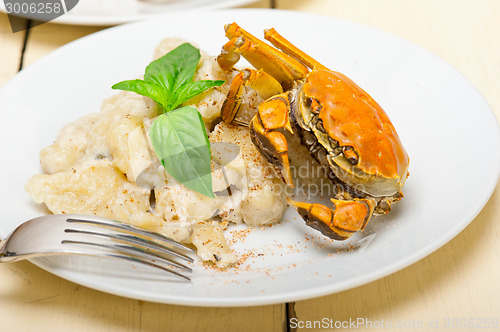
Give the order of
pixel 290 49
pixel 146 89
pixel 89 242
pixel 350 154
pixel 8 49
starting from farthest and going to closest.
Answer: pixel 8 49
pixel 290 49
pixel 146 89
pixel 350 154
pixel 89 242

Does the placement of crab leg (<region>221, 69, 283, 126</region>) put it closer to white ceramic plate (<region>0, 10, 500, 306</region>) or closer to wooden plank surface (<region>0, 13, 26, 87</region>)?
white ceramic plate (<region>0, 10, 500, 306</region>)

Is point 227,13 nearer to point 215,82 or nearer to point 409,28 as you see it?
point 215,82

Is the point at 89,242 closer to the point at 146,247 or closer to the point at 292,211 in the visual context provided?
the point at 146,247

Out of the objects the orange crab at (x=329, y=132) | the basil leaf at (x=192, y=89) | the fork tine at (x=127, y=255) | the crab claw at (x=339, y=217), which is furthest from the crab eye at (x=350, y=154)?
the fork tine at (x=127, y=255)

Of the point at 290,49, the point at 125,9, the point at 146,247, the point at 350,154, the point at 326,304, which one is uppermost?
the point at 290,49

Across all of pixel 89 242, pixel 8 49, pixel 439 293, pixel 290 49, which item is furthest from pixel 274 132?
pixel 8 49

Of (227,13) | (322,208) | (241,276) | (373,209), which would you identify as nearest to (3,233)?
(241,276)

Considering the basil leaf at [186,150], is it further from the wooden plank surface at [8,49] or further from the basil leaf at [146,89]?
the wooden plank surface at [8,49]
